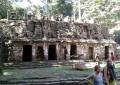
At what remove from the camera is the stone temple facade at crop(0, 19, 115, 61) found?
92.7ft

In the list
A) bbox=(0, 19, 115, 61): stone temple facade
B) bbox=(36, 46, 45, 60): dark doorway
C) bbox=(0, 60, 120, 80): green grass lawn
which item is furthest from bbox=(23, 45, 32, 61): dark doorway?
bbox=(0, 60, 120, 80): green grass lawn

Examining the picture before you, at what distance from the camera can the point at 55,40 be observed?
2912cm

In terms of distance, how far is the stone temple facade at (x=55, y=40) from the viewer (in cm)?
2825

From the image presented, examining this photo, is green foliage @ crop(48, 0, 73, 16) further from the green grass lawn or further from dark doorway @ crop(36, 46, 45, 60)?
the green grass lawn

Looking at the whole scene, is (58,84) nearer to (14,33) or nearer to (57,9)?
(14,33)

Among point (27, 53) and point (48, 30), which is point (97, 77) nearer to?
point (48, 30)

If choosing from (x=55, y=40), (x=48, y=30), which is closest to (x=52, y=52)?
(x=55, y=40)

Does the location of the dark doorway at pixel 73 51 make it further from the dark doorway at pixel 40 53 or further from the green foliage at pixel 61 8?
the green foliage at pixel 61 8

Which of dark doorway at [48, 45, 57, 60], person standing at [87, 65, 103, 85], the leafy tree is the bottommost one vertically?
dark doorway at [48, 45, 57, 60]

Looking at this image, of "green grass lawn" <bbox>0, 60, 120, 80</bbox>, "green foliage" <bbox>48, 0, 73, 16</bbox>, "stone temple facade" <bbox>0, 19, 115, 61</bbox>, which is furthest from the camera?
"green foliage" <bbox>48, 0, 73, 16</bbox>

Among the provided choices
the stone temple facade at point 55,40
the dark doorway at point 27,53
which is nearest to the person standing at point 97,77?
the stone temple facade at point 55,40

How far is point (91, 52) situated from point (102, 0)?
19045mm

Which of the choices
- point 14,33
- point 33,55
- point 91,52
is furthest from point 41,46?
point 91,52

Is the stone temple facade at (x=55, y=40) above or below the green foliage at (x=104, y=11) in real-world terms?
below
